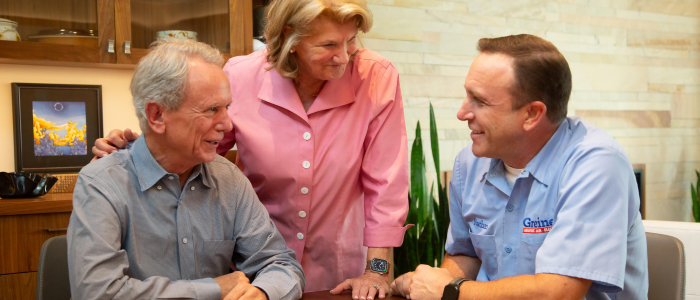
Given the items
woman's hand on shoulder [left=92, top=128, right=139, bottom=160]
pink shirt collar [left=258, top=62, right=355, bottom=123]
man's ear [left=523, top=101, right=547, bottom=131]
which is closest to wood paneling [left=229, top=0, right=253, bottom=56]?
pink shirt collar [left=258, top=62, right=355, bottom=123]

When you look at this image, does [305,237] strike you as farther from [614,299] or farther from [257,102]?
[614,299]

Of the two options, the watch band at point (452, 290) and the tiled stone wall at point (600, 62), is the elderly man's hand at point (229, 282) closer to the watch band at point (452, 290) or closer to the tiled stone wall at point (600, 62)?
the watch band at point (452, 290)

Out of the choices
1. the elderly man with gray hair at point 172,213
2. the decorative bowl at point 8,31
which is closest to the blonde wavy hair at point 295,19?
the elderly man with gray hair at point 172,213

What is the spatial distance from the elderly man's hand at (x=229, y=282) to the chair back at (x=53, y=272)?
454 mm

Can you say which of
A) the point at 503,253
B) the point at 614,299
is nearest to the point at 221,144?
the point at 503,253

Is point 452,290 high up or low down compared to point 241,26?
down

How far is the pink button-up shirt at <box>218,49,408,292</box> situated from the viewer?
177 cm

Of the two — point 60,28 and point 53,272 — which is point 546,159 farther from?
point 60,28

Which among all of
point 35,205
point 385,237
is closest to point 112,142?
point 385,237

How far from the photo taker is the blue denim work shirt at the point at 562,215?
4.14ft

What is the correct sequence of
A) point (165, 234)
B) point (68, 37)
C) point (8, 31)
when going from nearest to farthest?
point (165, 234)
point (8, 31)
point (68, 37)

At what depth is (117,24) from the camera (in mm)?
2916

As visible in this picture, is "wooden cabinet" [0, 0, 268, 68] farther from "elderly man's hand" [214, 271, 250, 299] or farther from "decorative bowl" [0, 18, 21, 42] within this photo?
"elderly man's hand" [214, 271, 250, 299]

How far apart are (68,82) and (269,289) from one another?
2371mm
